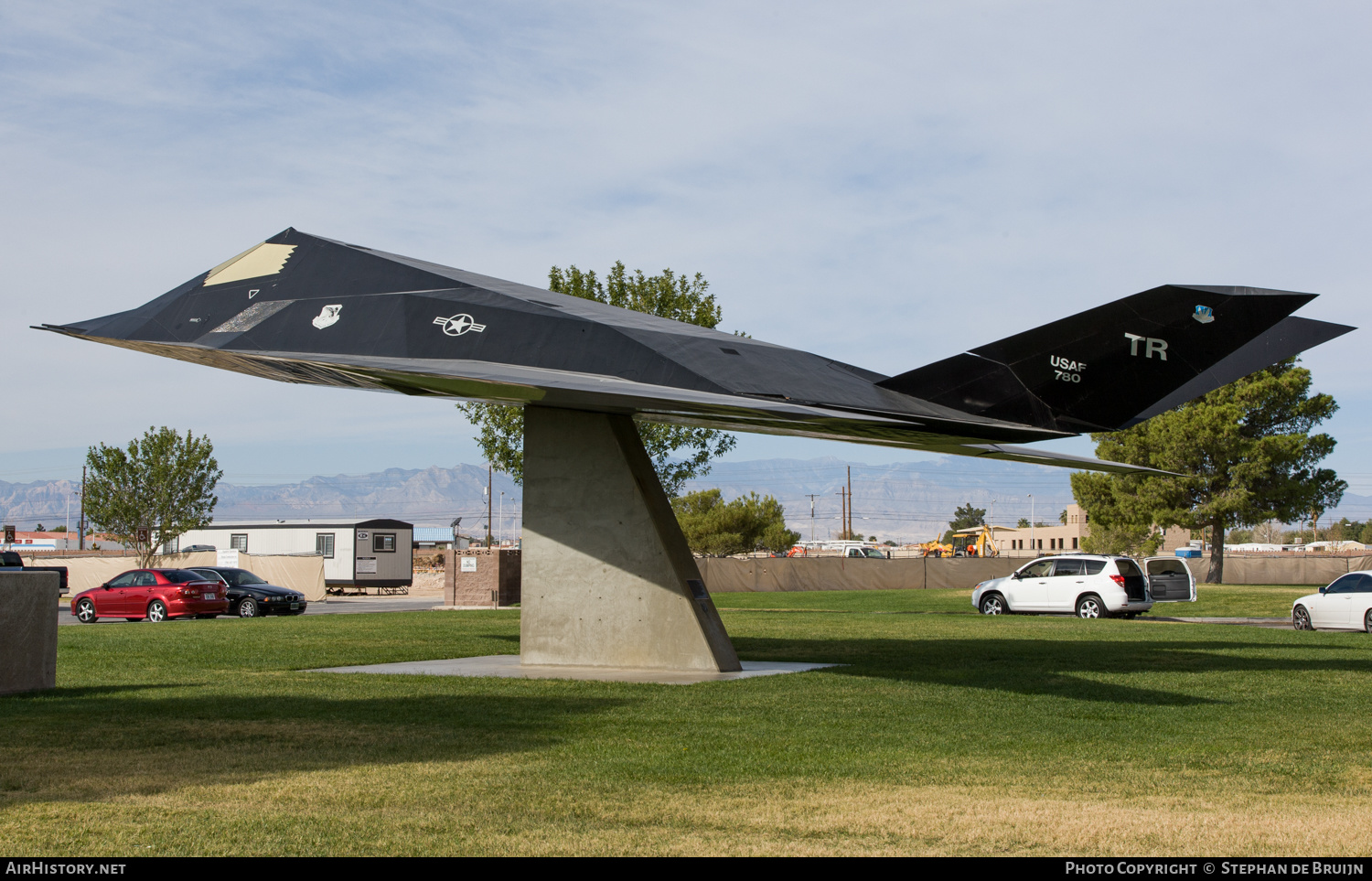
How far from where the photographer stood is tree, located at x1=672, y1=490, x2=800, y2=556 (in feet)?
264

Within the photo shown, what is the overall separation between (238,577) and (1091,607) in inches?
977

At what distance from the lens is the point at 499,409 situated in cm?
3588

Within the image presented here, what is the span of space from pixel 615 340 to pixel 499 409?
22.5m

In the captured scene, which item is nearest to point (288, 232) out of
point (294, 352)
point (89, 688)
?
point (294, 352)

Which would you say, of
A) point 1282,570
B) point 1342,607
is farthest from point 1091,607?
point 1282,570

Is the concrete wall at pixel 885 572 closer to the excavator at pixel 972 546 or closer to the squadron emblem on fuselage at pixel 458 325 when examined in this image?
the excavator at pixel 972 546

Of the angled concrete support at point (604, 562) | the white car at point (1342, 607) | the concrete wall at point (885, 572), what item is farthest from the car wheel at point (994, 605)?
the concrete wall at point (885, 572)

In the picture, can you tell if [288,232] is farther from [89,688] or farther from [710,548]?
[710,548]

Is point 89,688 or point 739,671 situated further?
point 739,671

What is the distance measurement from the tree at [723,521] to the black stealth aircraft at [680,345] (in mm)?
62955

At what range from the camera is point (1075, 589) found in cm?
2992

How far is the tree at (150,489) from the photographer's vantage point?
2279 inches

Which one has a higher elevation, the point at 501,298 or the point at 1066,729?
the point at 501,298
